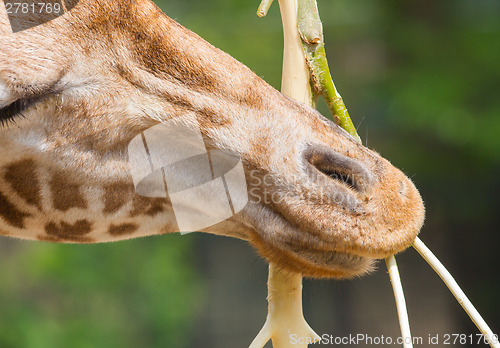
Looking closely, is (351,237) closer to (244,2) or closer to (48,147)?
(48,147)

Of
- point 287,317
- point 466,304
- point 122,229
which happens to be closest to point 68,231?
point 122,229

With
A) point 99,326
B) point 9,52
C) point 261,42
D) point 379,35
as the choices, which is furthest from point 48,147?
point 379,35

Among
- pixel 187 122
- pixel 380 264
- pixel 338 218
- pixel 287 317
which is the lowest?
pixel 380 264

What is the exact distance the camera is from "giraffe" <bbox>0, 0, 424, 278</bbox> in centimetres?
124

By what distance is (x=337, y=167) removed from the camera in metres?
1.31

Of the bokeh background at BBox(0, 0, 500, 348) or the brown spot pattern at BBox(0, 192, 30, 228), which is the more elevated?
the brown spot pattern at BBox(0, 192, 30, 228)

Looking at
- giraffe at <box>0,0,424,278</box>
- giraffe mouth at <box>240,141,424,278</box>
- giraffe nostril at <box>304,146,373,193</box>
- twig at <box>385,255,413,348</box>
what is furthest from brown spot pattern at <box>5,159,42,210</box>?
twig at <box>385,255,413,348</box>

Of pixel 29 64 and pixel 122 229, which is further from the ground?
pixel 29 64

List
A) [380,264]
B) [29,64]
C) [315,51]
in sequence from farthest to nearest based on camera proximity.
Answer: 1. [380,264]
2. [315,51]
3. [29,64]

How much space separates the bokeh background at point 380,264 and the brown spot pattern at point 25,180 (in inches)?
135

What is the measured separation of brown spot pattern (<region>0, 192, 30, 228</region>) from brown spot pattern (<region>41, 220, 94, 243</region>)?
0.06 meters

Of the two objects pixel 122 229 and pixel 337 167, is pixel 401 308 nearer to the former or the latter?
pixel 337 167

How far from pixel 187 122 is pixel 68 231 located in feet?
1.25

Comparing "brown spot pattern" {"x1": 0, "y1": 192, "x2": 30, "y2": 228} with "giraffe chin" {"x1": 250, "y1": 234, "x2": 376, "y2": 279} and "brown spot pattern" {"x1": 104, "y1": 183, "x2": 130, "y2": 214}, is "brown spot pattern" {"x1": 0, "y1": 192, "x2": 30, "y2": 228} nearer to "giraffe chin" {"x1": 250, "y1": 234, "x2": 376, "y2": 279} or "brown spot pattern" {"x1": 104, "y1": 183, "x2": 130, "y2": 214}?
"brown spot pattern" {"x1": 104, "y1": 183, "x2": 130, "y2": 214}
